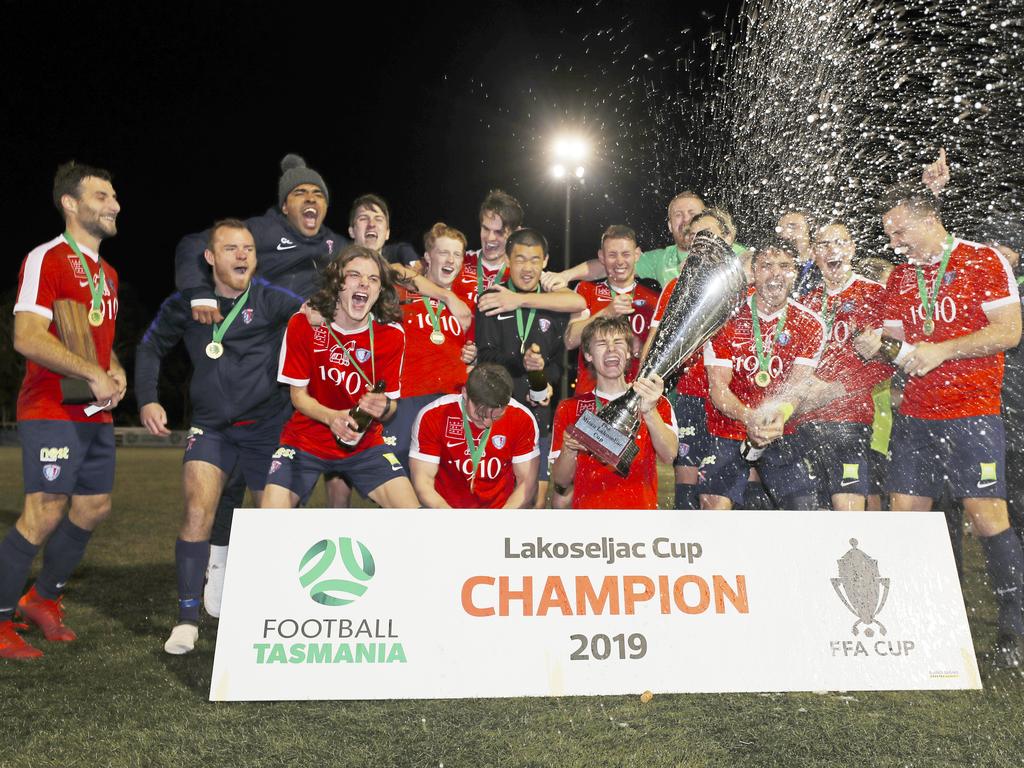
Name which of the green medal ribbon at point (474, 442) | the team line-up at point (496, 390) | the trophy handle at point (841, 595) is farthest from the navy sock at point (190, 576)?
the trophy handle at point (841, 595)

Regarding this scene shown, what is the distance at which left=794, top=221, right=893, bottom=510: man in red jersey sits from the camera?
5.02 metres

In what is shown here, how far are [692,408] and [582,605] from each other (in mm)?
2357

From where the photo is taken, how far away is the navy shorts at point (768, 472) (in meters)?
4.92

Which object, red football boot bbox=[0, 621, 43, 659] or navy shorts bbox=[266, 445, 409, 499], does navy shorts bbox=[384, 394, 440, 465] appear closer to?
navy shorts bbox=[266, 445, 409, 499]

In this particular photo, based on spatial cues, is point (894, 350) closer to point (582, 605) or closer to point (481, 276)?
point (582, 605)

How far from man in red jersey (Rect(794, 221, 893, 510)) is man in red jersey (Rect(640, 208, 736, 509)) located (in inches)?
25.6

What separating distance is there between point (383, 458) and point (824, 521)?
2.37 m

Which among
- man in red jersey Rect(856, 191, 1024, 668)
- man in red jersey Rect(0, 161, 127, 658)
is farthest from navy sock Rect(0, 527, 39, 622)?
man in red jersey Rect(856, 191, 1024, 668)

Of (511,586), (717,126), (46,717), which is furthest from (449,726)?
(717,126)

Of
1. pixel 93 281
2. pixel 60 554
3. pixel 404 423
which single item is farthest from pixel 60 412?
pixel 404 423

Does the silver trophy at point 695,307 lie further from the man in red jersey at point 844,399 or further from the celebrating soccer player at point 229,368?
the celebrating soccer player at point 229,368

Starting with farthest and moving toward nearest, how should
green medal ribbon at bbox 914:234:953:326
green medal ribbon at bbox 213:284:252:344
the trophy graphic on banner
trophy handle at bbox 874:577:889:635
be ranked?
1. green medal ribbon at bbox 213:284:252:344
2. green medal ribbon at bbox 914:234:953:326
3. the trophy graphic on banner
4. trophy handle at bbox 874:577:889:635

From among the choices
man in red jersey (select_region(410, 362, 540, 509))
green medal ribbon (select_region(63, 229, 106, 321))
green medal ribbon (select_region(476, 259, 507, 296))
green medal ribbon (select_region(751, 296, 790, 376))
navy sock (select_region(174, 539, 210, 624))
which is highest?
green medal ribbon (select_region(476, 259, 507, 296))

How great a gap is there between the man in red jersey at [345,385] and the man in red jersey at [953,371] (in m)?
2.75
